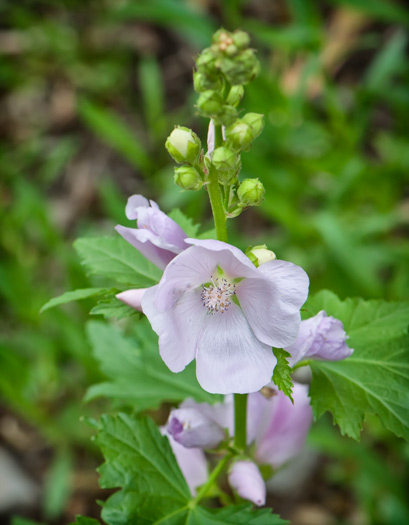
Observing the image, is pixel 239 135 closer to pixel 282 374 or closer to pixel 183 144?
pixel 183 144

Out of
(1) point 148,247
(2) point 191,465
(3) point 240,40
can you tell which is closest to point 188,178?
(1) point 148,247

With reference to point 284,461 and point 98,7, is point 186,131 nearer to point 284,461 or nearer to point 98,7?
point 284,461

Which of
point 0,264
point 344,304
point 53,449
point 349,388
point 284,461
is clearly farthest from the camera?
point 0,264

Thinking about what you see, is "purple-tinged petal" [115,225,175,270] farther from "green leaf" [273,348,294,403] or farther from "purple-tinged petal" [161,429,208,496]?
"purple-tinged petal" [161,429,208,496]

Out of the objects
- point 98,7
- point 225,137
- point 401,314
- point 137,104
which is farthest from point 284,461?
point 98,7

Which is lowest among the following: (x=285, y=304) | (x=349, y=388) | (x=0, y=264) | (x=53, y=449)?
(x=53, y=449)

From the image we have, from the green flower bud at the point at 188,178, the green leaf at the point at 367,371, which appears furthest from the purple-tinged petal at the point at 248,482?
the green flower bud at the point at 188,178

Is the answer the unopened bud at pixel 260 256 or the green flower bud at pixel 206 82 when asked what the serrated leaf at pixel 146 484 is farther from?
the green flower bud at pixel 206 82
